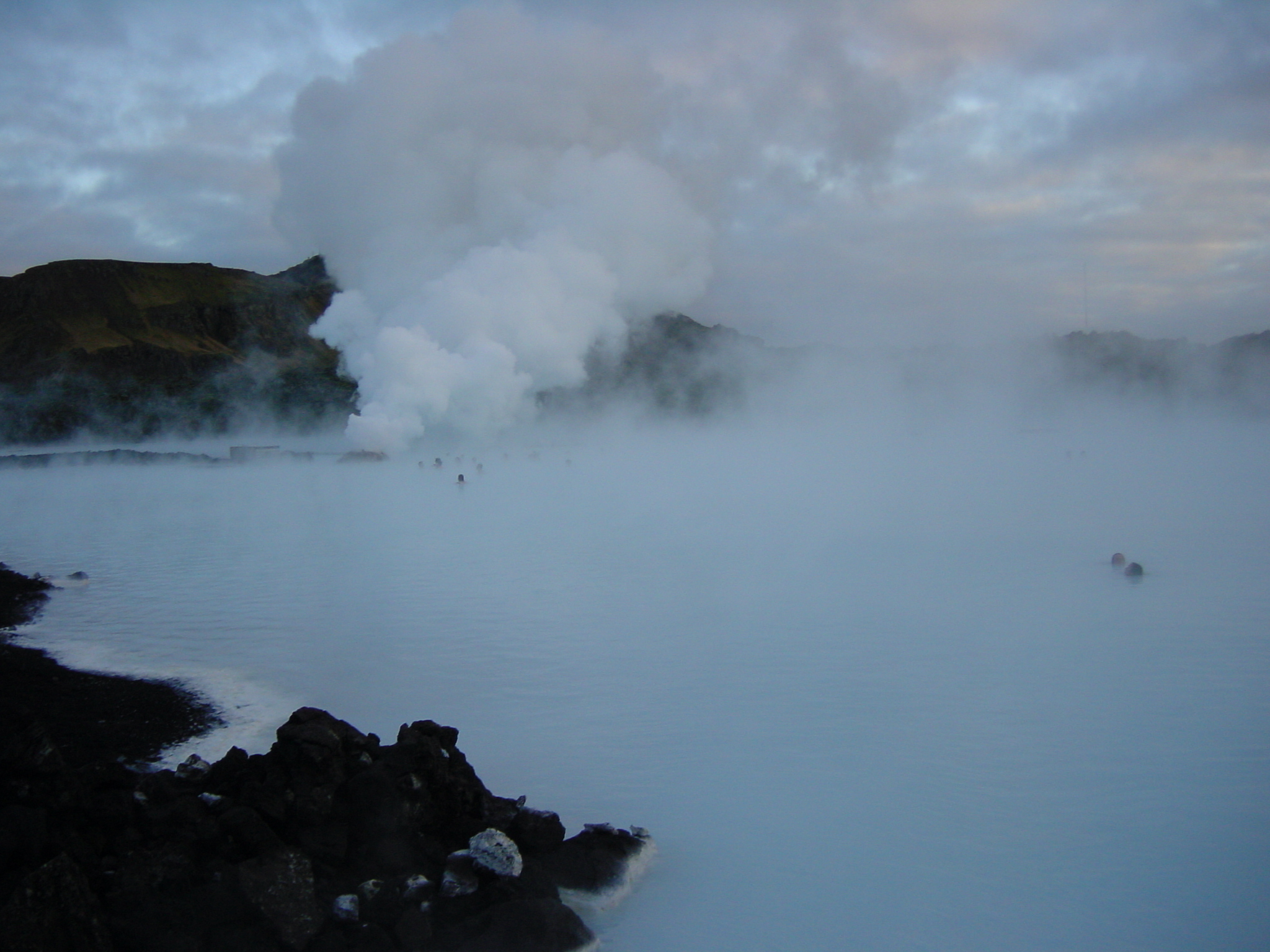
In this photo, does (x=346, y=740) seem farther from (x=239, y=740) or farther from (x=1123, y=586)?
(x=1123, y=586)

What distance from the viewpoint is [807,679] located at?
6.80 m

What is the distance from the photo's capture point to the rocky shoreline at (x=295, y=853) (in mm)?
3150

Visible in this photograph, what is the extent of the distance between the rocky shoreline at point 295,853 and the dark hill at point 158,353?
5403 centimetres

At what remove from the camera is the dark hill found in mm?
55031

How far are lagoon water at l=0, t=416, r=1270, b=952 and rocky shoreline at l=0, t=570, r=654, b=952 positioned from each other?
0.45 meters

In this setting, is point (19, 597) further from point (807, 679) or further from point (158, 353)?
point (158, 353)

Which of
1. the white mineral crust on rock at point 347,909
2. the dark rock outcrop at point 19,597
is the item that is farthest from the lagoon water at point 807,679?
the white mineral crust on rock at point 347,909

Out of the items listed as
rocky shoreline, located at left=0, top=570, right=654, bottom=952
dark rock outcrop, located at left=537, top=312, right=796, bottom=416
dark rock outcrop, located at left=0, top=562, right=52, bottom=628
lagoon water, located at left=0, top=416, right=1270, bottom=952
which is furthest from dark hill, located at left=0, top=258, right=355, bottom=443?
rocky shoreline, located at left=0, top=570, right=654, bottom=952

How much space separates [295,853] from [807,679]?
13.7ft

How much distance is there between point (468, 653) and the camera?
757 cm

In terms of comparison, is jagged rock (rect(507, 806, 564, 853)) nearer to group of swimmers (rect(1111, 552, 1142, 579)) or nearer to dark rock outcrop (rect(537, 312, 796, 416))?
group of swimmers (rect(1111, 552, 1142, 579))

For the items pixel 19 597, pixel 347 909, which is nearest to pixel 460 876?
pixel 347 909

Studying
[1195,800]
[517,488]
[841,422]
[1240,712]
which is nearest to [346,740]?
[1195,800]

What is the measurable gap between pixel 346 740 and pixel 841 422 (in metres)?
53.5
